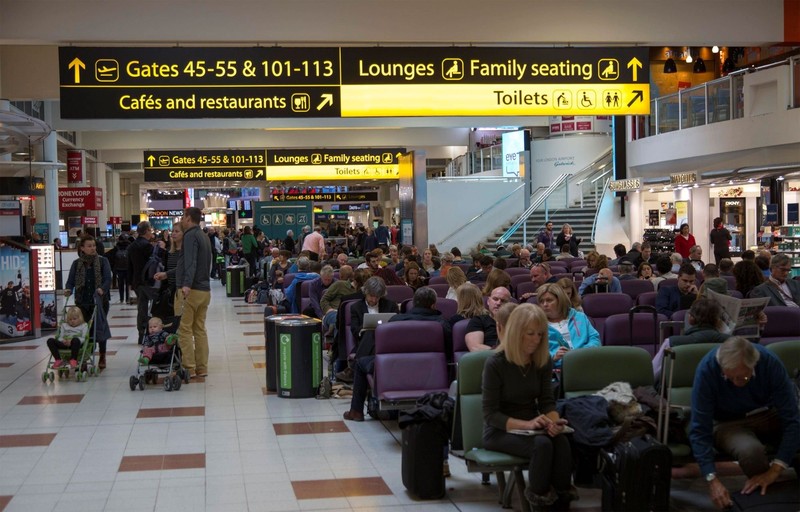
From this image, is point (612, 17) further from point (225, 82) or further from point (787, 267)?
point (225, 82)

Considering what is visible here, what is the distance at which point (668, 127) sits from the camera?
80.1 ft

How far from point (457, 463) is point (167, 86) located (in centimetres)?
616

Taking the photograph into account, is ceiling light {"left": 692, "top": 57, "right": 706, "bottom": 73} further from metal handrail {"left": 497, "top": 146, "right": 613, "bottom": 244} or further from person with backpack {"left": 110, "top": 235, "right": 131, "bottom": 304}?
person with backpack {"left": 110, "top": 235, "right": 131, "bottom": 304}

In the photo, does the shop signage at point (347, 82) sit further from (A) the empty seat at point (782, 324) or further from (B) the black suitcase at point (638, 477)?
(B) the black suitcase at point (638, 477)

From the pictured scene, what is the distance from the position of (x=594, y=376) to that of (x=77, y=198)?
2749 centimetres

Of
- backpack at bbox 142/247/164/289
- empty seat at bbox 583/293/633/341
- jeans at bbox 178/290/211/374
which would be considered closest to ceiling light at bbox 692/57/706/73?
empty seat at bbox 583/293/633/341

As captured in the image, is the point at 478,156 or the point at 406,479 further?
the point at 478,156

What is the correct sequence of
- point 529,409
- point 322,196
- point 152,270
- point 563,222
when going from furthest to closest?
1. point 322,196
2. point 563,222
3. point 152,270
4. point 529,409

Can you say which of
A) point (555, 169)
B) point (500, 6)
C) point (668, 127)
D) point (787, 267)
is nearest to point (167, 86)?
point (500, 6)

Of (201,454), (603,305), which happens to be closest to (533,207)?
(603,305)

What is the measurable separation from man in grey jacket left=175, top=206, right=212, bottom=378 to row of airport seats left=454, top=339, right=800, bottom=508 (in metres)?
5.60

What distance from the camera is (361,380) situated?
894 centimetres

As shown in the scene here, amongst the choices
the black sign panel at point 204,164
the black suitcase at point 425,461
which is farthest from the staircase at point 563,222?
the black suitcase at point 425,461

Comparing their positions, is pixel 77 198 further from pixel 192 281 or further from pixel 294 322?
pixel 294 322
